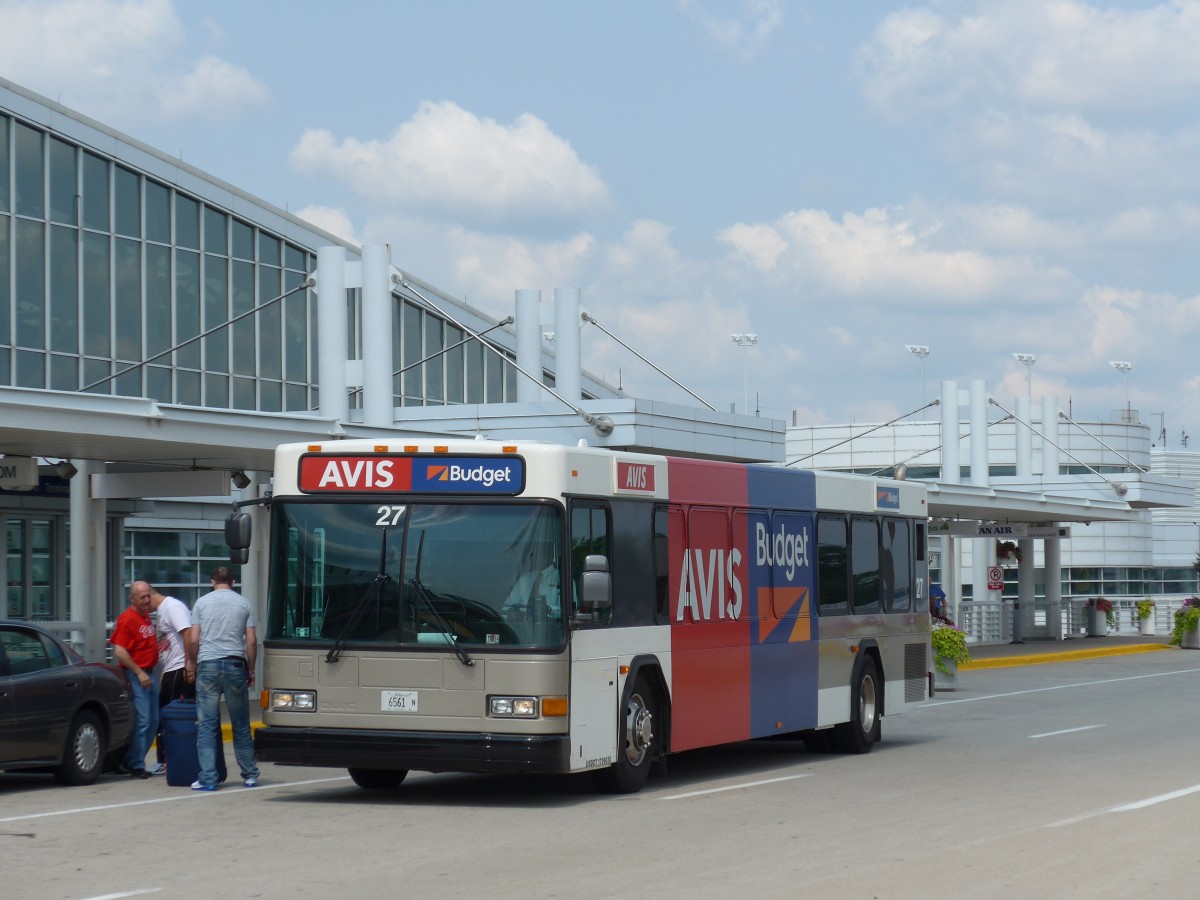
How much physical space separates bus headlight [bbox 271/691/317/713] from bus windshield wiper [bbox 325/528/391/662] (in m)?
0.32

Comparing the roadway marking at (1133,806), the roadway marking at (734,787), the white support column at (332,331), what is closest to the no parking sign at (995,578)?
the white support column at (332,331)

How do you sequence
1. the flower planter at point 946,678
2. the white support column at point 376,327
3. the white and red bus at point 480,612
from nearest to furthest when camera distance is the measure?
the white and red bus at point 480,612
the white support column at point 376,327
the flower planter at point 946,678

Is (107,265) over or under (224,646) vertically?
over

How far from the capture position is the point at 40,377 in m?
35.6

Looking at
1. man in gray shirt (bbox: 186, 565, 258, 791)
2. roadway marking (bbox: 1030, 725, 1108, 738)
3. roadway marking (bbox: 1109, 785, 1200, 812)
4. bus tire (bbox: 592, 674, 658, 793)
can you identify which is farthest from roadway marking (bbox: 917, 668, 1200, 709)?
man in gray shirt (bbox: 186, 565, 258, 791)

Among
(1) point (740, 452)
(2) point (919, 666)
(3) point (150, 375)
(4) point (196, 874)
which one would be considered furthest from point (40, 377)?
(4) point (196, 874)

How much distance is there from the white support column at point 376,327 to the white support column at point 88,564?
14.8 feet

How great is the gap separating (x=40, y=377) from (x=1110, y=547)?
67.6m

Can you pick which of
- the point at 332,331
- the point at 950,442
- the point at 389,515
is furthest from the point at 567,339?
the point at 389,515

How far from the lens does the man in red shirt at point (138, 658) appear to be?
16125 mm

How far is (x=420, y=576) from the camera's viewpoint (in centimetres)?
1359

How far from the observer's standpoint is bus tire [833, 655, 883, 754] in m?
18.4

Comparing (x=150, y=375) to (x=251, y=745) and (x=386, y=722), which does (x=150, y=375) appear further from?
(x=386, y=722)

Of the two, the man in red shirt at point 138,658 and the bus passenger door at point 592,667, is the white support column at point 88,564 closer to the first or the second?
the man in red shirt at point 138,658
